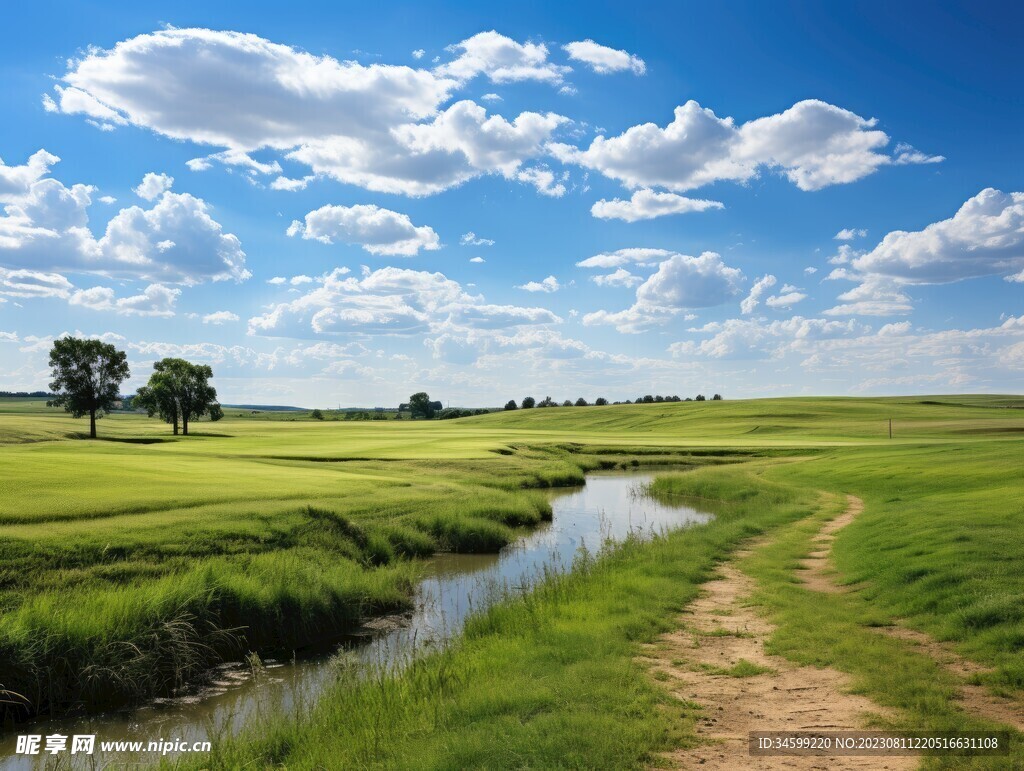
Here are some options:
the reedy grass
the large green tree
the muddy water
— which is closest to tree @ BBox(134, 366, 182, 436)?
the large green tree

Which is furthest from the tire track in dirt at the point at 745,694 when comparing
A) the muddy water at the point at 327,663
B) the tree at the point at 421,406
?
the tree at the point at 421,406

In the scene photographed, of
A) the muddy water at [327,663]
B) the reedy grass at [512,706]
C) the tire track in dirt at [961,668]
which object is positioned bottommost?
the muddy water at [327,663]

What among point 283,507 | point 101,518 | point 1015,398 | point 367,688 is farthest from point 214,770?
point 1015,398

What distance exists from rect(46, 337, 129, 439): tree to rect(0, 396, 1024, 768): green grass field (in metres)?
52.8

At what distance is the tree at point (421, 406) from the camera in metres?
190

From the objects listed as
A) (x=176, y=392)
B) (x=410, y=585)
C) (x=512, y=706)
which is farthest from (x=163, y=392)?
(x=512, y=706)

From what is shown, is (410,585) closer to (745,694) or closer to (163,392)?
(745,694)

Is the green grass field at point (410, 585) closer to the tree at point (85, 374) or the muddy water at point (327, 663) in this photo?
the muddy water at point (327, 663)

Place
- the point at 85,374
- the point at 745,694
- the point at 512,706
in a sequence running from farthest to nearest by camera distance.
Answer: the point at 85,374, the point at 745,694, the point at 512,706

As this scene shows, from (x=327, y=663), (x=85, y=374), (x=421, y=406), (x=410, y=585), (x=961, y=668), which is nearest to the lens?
(x=961, y=668)

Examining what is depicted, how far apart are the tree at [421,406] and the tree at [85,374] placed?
11261 centimetres

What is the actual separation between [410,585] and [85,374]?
233ft

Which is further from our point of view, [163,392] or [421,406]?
[421,406]

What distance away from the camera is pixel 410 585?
1875cm
